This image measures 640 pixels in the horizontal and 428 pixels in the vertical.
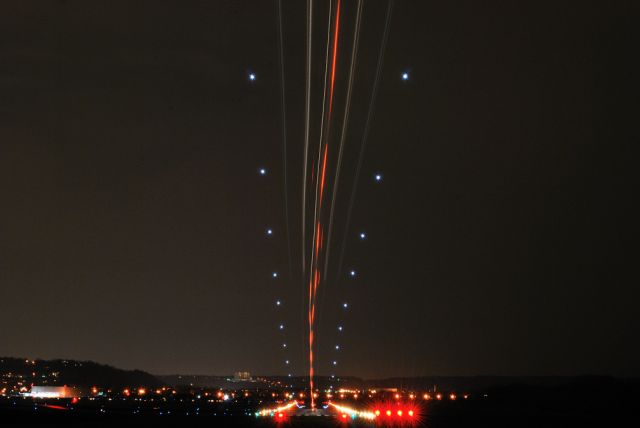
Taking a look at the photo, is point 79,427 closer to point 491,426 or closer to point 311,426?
point 311,426

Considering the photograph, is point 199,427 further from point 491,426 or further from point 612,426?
point 612,426

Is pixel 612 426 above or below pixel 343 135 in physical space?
below

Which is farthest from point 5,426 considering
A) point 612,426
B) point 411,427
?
point 612,426

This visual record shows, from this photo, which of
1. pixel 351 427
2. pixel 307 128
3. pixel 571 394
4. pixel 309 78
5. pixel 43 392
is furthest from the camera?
pixel 43 392

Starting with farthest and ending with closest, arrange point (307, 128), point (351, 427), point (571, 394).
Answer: point (571, 394) < point (351, 427) < point (307, 128)

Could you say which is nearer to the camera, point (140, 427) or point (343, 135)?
point (343, 135)

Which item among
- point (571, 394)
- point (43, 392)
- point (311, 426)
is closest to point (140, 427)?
point (311, 426)

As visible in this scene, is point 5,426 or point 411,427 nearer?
point 5,426

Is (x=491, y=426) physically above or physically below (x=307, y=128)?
below

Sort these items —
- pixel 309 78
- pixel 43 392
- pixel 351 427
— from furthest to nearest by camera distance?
pixel 43 392
pixel 351 427
pixel 309 78
